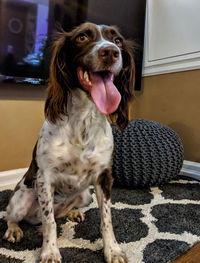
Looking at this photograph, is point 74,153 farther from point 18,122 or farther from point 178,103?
point 178,103

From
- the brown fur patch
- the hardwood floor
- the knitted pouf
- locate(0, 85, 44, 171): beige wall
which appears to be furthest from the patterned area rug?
locate(0, 85, 44, 171): beige wall

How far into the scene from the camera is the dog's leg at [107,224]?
1.07 metres

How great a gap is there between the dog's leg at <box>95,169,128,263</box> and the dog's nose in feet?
1.67

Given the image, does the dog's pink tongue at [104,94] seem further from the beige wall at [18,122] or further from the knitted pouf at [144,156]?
the beige wall at [18,122]

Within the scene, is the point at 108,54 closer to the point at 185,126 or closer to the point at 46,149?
the point at 46,149

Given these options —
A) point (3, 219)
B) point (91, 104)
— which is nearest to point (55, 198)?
point (3, 219)

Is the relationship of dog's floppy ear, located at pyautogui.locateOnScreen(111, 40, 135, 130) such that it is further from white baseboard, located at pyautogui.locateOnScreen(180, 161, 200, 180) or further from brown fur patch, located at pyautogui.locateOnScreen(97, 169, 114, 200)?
white baseboard, located at pyautogui.locateOnScreen(180, 161, 200, 180)

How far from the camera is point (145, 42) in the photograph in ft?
9.36

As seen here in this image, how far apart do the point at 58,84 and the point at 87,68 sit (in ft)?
0.50

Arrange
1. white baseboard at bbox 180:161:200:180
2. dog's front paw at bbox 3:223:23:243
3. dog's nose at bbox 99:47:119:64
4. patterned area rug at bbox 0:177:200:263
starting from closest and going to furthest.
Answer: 1. dog's nose at bbox 99:47:119:64
2. patterned area rug at bbox 0:177:200:263
3. dog's front paw at bbox 3:223:23:243
4. white baseboard at bbox 180:161:200:180

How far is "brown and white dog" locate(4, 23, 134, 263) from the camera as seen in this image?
1.07 m

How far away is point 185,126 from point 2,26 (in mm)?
1813

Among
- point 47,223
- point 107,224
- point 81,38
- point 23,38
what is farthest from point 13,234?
point 23,38

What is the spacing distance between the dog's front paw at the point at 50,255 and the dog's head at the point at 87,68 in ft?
1.79
